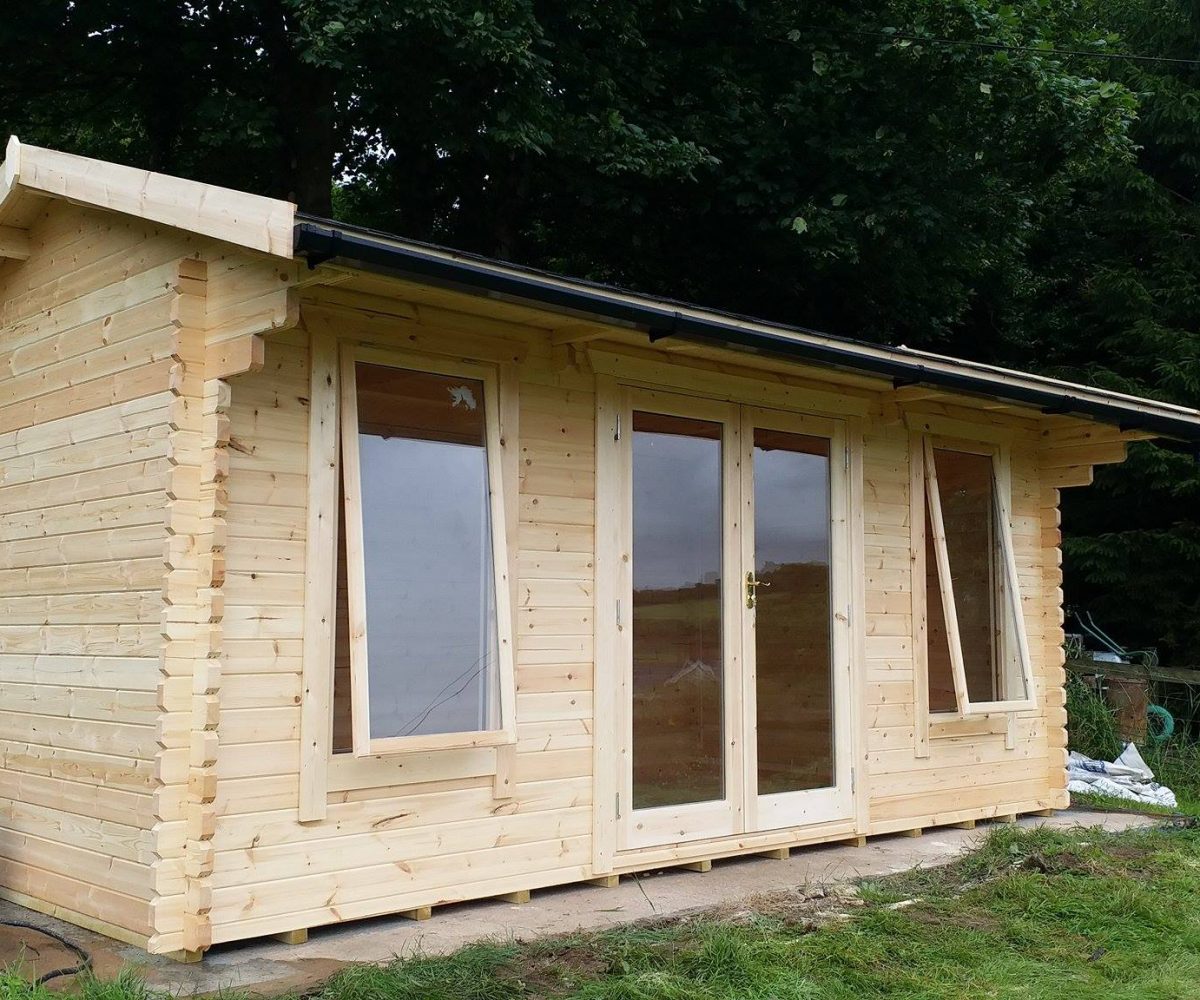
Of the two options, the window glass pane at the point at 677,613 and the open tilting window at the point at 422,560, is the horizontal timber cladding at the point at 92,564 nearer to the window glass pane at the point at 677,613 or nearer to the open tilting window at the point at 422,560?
the open tilting window at the point at 422,560

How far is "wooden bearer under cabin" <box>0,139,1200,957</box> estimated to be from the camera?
449cm

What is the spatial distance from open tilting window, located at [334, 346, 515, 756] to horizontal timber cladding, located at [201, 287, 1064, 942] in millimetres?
161

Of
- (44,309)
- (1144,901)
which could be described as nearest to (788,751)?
Answer: (1144,901)

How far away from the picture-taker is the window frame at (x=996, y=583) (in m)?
7.16

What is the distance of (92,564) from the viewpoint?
197 inches

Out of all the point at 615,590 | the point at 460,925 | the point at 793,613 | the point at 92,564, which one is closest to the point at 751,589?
the point at 793,613

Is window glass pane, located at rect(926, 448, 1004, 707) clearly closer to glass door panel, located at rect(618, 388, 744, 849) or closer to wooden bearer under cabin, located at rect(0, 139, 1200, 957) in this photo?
wooden bearer under cabin, located at rect(0, 139, 1200, 957)

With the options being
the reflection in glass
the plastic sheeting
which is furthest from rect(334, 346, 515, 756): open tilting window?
the plastic sheeting

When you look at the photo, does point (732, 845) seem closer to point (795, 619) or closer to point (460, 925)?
point (795, 619)

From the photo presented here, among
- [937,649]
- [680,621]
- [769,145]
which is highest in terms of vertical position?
[769,145]

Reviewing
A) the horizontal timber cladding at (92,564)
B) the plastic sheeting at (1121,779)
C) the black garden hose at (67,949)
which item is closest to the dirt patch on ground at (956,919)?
the horizontal timber cladding at (92,564)

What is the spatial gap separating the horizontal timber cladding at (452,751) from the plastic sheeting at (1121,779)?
254 cm

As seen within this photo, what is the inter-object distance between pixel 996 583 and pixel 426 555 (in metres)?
4.10

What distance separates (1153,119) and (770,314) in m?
4.70
